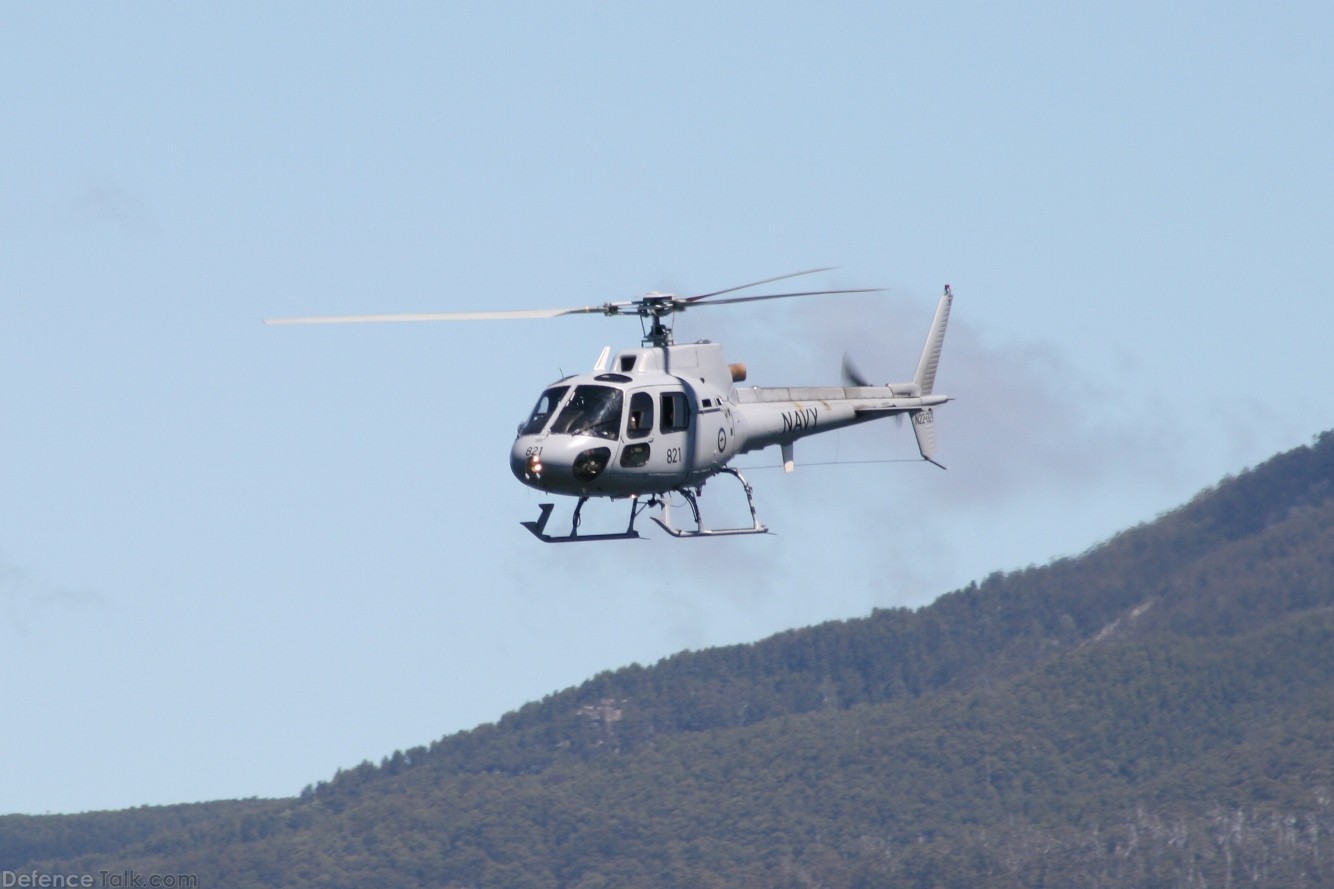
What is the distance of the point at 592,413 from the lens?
4534cm

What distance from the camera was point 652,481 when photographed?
46.4 metres

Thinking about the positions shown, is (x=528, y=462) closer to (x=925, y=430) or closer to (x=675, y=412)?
(x=675, y=412)

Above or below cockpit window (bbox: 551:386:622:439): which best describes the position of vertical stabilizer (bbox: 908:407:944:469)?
above

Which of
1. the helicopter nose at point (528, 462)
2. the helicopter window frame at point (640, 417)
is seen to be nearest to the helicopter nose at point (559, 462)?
the helicopter nose at point (528, 462)

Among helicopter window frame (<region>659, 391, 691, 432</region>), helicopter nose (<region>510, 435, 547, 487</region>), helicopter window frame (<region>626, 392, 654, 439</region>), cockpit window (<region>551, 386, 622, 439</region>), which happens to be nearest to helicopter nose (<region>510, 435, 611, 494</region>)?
helicopter nose (<region>510, 435, 547, 487</region>)

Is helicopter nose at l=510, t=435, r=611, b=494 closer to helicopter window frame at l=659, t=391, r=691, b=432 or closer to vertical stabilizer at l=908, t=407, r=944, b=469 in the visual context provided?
helicopter window frame at l=659, t=391, r=691, b=432

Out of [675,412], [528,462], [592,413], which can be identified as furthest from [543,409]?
[675,412]

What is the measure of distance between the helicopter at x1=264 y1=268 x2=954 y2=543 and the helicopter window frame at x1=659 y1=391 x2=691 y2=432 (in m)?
0.02

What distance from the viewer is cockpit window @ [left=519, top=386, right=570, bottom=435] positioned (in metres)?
45.3

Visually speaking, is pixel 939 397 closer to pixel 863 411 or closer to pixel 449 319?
pixel 863 411

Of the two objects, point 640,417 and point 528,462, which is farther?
point 640,417

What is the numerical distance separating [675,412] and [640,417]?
→ 1.25 meters

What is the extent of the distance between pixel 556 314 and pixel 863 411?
1105 centimetres

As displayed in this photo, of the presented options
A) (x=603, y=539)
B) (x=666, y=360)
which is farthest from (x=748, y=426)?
(x=603, y=539)
